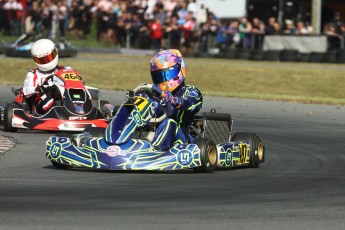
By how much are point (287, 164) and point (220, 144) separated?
1.00 meters

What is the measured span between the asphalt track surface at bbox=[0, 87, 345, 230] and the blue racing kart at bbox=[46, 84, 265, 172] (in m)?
0.10

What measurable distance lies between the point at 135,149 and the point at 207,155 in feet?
2.09

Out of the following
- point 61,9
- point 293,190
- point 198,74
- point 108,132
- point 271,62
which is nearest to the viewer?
point 293,190

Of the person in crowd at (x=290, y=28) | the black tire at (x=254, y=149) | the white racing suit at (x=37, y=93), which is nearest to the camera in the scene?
the black tire at (x=254, y=149)

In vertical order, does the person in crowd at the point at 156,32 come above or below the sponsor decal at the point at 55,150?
below

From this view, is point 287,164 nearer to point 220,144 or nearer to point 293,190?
point 220,144

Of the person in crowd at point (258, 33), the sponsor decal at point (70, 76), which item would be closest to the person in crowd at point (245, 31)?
the person in crowd at point (258, 33)

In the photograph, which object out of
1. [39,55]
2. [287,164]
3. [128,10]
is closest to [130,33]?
[128,10]

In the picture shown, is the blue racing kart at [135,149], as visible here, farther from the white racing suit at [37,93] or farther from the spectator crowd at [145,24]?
the spectator crowd at [145,24]

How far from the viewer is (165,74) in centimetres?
1002

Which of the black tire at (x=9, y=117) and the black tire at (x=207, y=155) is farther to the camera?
the black tire at (x=9, y=117)

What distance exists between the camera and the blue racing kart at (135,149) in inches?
367

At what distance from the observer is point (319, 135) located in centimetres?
1438

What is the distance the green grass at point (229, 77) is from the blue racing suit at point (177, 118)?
13.3 meters
